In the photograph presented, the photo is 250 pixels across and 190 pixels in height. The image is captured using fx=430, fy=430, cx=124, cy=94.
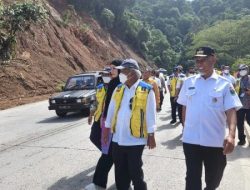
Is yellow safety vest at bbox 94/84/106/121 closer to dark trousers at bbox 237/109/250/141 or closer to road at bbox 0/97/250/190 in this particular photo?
road at bbox 0/97/250/190

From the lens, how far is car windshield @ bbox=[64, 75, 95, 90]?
16266mm

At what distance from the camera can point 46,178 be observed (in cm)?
680

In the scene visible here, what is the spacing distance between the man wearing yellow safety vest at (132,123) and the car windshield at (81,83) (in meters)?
11.1

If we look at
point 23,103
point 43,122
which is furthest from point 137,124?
point 23,103

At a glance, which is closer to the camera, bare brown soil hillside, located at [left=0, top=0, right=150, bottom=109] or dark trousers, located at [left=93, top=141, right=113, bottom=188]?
dark trousers, located at [left=93, top=141, right=113, bottom=188]

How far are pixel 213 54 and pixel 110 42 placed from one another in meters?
51.1

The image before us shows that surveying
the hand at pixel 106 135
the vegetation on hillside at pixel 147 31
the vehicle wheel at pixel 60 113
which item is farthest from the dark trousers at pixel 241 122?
the vegetation on hillside at pixel 147 31

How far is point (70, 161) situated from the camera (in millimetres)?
7977

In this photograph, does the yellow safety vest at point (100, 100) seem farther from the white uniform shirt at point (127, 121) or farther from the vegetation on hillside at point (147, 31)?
the vegetation on hillside at point (147, 31)

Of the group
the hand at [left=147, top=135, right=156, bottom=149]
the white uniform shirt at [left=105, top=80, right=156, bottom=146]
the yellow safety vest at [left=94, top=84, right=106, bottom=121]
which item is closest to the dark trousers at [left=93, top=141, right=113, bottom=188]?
the yellow safety vest at [left=94, top=84, right=106, bottom=121]

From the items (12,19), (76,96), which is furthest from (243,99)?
(12,19)

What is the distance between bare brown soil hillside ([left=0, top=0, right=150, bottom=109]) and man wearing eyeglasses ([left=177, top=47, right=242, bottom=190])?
55.5 ft

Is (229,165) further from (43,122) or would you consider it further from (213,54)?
(43,122)

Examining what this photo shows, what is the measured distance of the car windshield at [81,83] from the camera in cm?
1627
